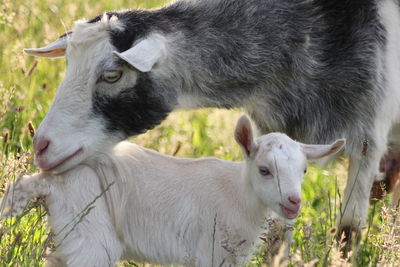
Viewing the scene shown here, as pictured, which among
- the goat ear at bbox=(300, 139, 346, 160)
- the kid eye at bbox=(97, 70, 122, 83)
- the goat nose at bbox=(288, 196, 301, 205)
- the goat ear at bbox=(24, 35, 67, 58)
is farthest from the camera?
the goat ear at bbox=(24, 35, 67, 58)

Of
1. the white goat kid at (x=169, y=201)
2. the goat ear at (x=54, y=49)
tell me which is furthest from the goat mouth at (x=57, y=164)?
the goat ear at (x=54, y=49)

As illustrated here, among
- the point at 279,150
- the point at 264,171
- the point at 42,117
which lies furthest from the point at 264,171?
the point at 42,117

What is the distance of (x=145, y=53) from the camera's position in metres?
5.57

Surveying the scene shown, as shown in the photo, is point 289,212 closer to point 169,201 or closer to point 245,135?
point 245,135

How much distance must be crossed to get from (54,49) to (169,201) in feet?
4.35

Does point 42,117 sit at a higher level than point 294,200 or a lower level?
higher

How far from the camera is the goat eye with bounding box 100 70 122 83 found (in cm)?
560

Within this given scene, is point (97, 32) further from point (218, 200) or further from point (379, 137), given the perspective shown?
point (379, 137)

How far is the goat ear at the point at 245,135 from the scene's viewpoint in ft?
17.4

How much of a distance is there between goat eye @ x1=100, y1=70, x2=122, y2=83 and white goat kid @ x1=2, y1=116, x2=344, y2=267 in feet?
1.34

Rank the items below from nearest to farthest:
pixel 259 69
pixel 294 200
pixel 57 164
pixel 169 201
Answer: pixel 294 200
pixel 57 164
pixel 169 201
pixel 259 69

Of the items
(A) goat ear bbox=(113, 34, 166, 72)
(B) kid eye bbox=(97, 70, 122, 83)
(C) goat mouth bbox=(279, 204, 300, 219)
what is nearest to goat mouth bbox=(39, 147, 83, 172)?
(B) kid eye bbox=(97, 70, 122, 83)

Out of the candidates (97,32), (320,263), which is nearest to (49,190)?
(97,32)

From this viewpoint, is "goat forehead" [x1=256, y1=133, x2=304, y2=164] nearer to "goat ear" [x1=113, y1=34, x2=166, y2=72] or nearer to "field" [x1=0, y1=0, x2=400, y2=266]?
"field" [x1=0, y1=0, x2=400, y2=266]
